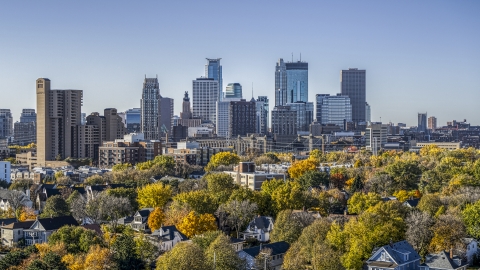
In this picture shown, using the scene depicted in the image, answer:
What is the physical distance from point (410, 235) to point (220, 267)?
956cm

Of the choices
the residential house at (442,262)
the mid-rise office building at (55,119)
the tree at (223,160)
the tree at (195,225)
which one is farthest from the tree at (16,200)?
the mid-rise office building at (55,119)

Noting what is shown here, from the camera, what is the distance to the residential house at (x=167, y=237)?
129 ft

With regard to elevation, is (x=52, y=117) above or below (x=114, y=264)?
above

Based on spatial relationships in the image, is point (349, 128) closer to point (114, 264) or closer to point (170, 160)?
point (170, 160)

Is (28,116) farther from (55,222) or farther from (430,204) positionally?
(430,204)

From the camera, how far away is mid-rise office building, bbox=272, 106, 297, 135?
537 feet

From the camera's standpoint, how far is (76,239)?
3834 centimetres

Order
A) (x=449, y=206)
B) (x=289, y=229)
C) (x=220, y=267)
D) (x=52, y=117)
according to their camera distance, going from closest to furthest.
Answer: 1. (x=220, y=267)
2. (x=289, y=229)
3. (x=449, y=206)
4. (x=52, y=117)

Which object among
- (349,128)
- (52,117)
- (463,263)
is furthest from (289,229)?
(349,128)

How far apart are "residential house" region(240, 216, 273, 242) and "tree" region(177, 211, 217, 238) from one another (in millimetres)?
2585

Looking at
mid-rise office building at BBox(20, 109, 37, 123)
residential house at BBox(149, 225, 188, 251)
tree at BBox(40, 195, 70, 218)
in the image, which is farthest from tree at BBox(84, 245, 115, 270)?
mid-rise office building at BBox(20, 109, 37, 123)

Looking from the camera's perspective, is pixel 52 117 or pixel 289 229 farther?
pixel 52 117

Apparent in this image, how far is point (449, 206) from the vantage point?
140ft

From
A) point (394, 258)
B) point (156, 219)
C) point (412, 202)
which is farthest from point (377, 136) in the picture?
point (394, 258)
